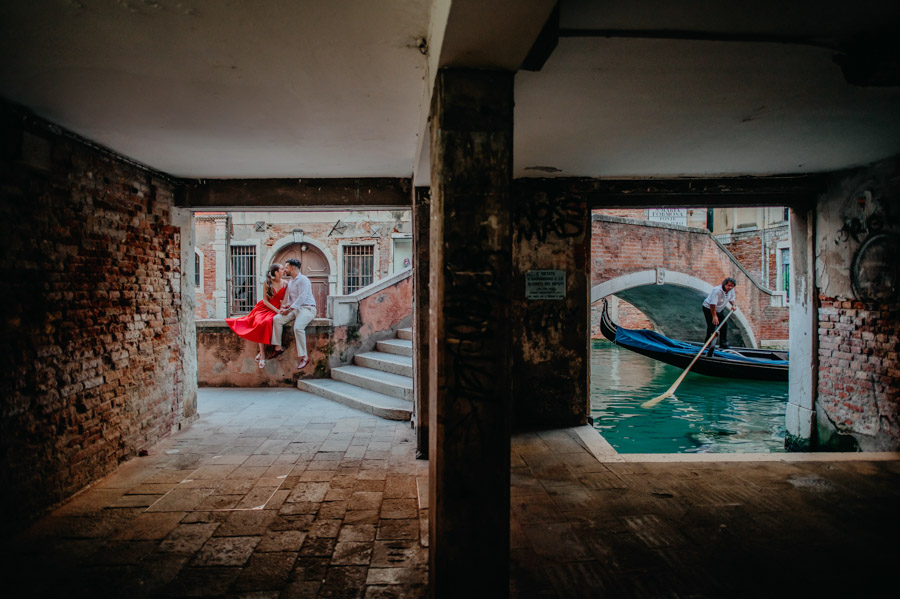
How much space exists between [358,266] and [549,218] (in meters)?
10.0

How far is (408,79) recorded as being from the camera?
2691 millimetres

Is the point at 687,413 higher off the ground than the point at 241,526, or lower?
lower

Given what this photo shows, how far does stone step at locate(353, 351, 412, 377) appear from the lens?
22.9 feet

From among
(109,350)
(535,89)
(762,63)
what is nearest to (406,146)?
(535,89)

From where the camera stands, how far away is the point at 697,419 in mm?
8164

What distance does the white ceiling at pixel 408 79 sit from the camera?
201 centimetres

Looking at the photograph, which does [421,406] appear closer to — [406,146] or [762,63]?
[406,146]

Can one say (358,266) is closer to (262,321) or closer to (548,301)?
(262,321)

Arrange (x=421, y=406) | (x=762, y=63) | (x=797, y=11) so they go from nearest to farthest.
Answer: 1. (x=797, y=11)
2. (x=762, y=63)
3. (x=421, y=406)

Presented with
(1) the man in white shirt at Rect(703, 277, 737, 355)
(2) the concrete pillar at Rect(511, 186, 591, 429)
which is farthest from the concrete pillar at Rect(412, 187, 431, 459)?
(1) the man in white shirt at Rect(703, 277, 737, 355)

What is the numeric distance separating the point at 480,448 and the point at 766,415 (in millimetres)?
8512

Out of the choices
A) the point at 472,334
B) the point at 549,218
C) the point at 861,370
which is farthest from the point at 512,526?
the point at 861,370

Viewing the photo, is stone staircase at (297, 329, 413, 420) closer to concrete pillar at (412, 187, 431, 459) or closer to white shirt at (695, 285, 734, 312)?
concrete pillar at (412, 187, 431, 459)

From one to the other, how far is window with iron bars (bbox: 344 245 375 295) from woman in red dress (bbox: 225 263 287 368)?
667 centimetres
